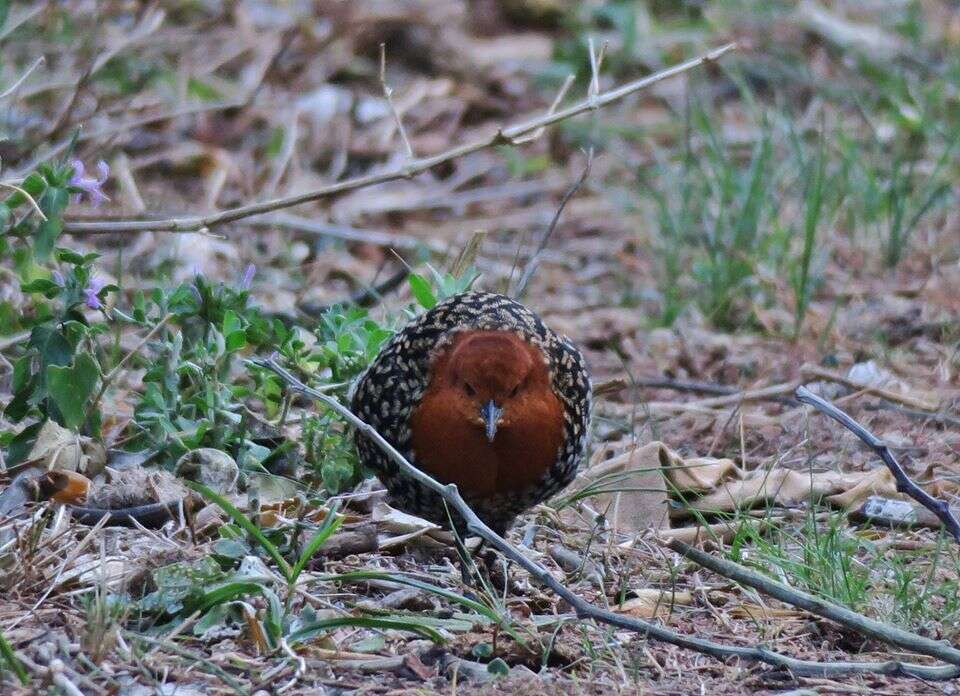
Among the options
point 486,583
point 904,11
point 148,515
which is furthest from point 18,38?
point 904,11

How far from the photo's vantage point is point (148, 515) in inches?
156

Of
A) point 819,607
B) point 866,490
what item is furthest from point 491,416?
point 866,490

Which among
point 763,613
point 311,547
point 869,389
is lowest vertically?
point 869,389

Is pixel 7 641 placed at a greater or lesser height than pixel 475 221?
greater

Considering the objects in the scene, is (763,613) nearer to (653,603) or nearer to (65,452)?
(653,603)

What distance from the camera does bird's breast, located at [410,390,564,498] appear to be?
378 cm

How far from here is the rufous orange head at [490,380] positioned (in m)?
3.73

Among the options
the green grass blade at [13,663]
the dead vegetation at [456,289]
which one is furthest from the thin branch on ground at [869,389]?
the green grass blade at [13,663]

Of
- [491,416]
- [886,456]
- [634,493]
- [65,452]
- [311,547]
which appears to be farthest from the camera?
[634,493]

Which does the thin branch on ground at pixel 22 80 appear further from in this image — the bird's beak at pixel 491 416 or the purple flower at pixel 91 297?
the bird's beak at pixel 491 416

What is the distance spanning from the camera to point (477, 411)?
148 inches

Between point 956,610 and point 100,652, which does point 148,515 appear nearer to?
point 100,652

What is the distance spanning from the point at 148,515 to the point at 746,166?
492 cm

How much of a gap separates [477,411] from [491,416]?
0.22 ft
